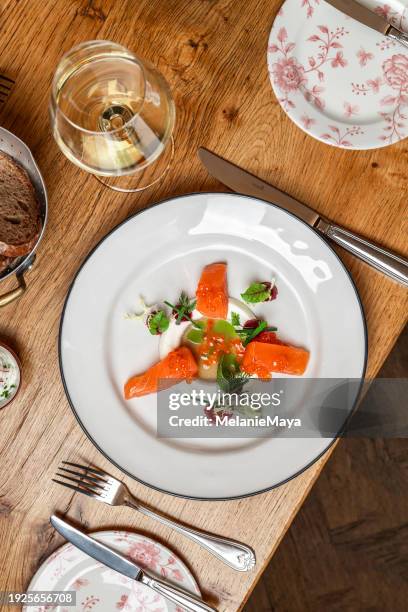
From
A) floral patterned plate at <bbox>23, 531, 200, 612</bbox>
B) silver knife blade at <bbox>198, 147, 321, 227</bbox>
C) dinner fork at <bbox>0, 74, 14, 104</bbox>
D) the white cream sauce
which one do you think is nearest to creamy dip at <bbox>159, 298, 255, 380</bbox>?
the white cream sauce

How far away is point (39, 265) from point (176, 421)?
286 mm

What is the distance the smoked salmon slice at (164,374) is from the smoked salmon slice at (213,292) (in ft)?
0.22

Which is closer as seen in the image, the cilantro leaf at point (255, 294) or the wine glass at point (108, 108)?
the wine glass at point (108, 108)

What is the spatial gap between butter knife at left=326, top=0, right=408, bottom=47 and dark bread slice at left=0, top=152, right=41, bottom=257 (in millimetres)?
465

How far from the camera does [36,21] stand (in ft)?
2.78

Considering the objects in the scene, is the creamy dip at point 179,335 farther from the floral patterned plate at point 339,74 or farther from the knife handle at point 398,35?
the knife handle at point 398,35

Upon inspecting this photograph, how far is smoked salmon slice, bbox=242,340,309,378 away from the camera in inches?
32.2

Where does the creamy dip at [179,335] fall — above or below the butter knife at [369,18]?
below

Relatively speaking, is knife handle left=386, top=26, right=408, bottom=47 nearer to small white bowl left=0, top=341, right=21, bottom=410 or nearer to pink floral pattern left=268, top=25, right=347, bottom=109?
pink floral pattern left=268, top=25, right=347, bottom=109

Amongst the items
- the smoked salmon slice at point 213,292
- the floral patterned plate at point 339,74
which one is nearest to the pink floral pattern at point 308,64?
the floral patterned plate at point 339,74

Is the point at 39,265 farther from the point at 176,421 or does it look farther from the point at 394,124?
the point at 394,124

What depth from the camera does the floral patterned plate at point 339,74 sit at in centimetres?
81

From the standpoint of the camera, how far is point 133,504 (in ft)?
2.78

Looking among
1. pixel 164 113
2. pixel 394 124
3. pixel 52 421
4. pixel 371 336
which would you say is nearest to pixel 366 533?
pixel 371 336
